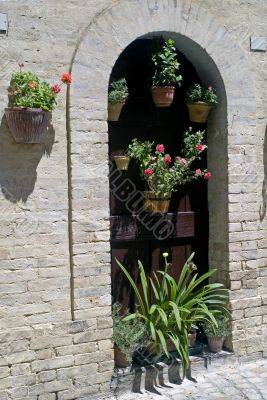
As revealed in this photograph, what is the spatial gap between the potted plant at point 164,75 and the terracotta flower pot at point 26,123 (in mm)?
1327

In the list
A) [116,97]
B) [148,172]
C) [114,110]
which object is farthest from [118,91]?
[148,172]

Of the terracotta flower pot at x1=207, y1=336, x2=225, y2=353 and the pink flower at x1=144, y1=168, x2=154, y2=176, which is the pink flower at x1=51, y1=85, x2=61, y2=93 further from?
the terracotta flower pot at x1=207, y1=336, x2=225, y2=353

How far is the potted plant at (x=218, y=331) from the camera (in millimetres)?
5262

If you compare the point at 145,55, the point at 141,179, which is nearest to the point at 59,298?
the point at 141,179

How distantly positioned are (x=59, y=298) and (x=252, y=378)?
2.19 meters

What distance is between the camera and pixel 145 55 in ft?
17.6

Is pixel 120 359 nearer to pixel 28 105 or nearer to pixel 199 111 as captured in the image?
pixel 28 105

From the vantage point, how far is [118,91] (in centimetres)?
482

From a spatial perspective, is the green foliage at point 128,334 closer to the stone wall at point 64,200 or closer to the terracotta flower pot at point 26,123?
the stone wall at point 64,200

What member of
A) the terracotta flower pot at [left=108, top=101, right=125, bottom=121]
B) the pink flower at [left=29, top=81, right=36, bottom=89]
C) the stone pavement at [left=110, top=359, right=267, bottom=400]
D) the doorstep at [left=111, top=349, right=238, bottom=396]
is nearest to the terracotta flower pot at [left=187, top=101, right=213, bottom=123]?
the terracotta flower pot at [left=108, top=101, right=125, bottom=121]

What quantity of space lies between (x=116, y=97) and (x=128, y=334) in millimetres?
2329

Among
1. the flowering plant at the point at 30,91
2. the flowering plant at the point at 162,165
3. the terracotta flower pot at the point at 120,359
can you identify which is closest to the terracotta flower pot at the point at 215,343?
the terracotta flower pot at the point at 120,359

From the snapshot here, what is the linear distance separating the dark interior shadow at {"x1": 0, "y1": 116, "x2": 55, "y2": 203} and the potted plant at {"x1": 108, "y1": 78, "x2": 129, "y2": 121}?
722 millimetres

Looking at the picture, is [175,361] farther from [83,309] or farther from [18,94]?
[18,94]
